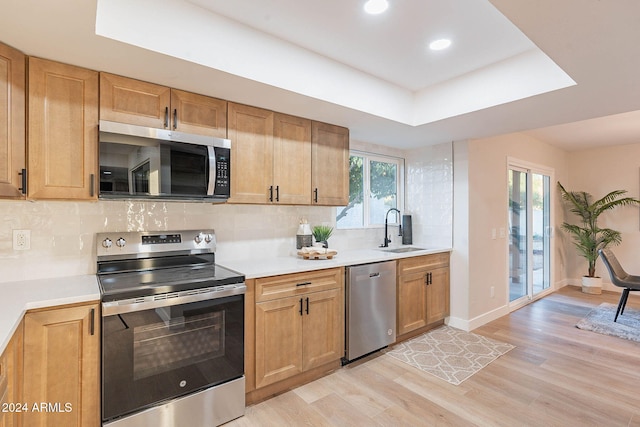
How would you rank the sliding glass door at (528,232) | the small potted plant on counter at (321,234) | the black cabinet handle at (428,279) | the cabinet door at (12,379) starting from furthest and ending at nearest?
the sliding glass door at (528,232) → the black cabinet handle at (428,279) → the small potted plant on counter at (321,234) → the cabinet door at (12,379)

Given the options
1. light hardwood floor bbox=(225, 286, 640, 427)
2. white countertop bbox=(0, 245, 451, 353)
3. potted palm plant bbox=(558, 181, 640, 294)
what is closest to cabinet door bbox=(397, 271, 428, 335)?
light hardwood floor bbox=(225, 286, 640, 427)

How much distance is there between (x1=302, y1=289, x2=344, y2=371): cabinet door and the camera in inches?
99.5

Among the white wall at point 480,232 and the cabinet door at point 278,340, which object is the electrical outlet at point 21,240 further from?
the white wall at point 480,232

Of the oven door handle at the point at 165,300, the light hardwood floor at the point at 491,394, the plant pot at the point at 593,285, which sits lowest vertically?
the light hardwood floor at the point at 491,394

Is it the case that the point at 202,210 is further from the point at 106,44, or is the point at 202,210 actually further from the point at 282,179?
the point at 106,44

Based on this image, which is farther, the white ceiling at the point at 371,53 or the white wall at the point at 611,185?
the white wall at the point at 611,185

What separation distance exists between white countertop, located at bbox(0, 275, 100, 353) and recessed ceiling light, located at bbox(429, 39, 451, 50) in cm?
259

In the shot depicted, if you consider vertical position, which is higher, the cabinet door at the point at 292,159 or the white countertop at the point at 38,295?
the cabinet door at the point at 292,159

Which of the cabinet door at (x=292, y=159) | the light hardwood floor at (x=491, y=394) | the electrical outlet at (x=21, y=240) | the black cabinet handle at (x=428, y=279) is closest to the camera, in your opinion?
the electrical outlet at (x=21, y=240)

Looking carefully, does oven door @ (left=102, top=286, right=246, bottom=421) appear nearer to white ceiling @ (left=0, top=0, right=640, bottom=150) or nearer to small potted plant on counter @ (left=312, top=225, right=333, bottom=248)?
small potted plant on counter @ (left=312, top=225, right=333, bottom=248)

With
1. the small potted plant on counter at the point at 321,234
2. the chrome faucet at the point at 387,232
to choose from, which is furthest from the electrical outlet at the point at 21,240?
the chrome faucet at the point at 387,232

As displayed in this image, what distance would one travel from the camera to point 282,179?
273 centimetres

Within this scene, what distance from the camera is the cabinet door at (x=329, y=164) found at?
2.96 m

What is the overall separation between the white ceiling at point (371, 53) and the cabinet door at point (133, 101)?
A: 8 centimetres
